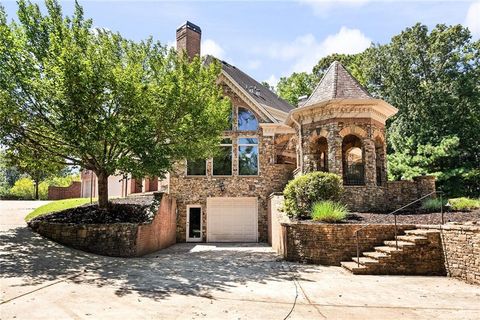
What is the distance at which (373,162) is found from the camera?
15344 mm

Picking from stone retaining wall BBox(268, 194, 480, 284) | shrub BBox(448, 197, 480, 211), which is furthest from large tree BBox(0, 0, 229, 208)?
shrub BBox(448, 197, 480, 211)

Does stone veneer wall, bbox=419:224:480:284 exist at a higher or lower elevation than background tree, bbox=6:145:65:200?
lower

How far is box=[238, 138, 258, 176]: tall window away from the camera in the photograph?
19.4m

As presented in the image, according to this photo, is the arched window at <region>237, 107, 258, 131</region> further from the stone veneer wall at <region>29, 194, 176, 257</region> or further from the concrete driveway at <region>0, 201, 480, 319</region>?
the concrete driveway at <region>0, 201, 480, 319</region>

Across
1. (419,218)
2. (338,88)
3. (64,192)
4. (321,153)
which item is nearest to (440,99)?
(321,153)

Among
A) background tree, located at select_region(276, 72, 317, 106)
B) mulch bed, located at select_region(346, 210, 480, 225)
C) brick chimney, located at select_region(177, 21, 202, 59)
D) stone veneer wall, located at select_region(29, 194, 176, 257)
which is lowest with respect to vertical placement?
stone veneer wall, located at select_region(29, 194, 176, 257)

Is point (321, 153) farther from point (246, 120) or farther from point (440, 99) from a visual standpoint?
point (440, 99)

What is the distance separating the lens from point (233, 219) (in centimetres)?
1930

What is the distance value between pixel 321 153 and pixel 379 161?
2910mm

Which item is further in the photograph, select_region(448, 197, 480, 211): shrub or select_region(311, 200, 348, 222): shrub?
select_region(448, 197, 480, 211): shrub

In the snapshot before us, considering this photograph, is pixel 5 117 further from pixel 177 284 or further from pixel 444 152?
pixel 444 152

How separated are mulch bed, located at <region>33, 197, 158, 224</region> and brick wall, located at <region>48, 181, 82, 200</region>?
2070cm

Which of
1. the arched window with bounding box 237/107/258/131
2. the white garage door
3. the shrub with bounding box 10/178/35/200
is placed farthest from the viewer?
the shrub with bounding box 10/178/35/200

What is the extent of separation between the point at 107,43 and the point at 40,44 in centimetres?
204
